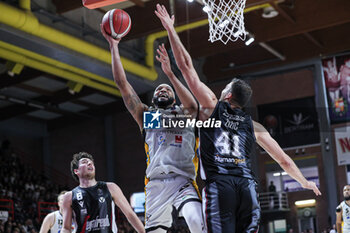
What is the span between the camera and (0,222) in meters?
15.2

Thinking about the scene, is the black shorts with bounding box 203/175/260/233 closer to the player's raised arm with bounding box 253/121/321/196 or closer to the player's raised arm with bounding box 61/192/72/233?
the player's raised arm with bounding box 253/121/321/196

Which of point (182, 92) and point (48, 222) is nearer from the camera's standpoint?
point (182, 92)

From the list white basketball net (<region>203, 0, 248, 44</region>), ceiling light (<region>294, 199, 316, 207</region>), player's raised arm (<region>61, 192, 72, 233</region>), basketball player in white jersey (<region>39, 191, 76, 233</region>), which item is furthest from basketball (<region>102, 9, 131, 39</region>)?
ceiling light (<region>294, 199, 316, 207</region>)

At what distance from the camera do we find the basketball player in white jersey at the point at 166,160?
254 inches

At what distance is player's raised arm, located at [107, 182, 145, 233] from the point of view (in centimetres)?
627

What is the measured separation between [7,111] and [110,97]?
4.65 meters

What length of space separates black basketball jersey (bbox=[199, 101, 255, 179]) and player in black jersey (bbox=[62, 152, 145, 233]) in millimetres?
1372

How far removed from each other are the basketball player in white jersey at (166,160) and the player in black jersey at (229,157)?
2.50 ft

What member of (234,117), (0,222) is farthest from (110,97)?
(234,117)

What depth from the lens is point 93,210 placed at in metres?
6.44

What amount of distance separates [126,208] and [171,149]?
90cm

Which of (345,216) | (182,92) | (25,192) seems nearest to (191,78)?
(182,92)

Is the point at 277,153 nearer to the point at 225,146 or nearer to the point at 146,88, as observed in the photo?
the point at 225,146

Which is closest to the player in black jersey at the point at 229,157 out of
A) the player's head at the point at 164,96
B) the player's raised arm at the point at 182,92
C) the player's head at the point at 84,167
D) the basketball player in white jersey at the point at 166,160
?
the player's raised arm at the point at 182,92
